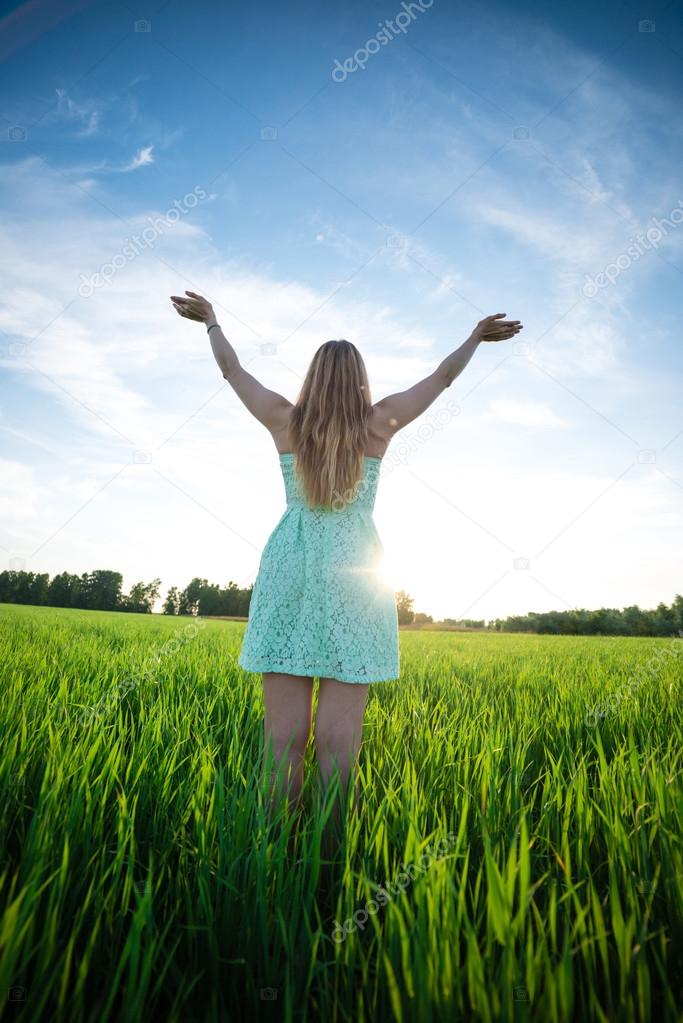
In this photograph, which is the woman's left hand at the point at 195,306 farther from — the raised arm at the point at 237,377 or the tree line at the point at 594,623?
the tree line at the point at 594,623

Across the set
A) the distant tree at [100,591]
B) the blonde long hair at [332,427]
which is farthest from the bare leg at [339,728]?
the distant tree at [100,591]

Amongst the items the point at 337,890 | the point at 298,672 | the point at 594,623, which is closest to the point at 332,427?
the point at 298,672

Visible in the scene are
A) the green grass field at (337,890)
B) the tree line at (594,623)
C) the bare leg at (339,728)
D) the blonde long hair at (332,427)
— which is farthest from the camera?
the tree line at (594,623)

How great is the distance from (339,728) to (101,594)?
5495 cm

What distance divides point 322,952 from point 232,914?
27 centimetres

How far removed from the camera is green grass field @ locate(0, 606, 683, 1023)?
114 centimetres

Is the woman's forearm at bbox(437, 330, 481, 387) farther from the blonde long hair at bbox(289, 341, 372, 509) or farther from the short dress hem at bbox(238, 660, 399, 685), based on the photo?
the short dress hem at bbox(238, 660, 399, 685)

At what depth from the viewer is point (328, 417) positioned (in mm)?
2221

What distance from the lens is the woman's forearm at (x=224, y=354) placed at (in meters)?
2.57

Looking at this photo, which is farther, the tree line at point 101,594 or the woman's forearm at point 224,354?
the tree line at point 101,594

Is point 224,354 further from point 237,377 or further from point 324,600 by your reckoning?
point 324,600

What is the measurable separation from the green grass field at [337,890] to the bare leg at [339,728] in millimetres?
120

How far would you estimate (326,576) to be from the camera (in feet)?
7.10

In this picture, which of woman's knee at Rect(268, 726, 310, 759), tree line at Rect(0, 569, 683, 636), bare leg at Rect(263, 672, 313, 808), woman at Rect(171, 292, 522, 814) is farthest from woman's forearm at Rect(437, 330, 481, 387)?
tree line at Rect(0, 569, 683, 636)
